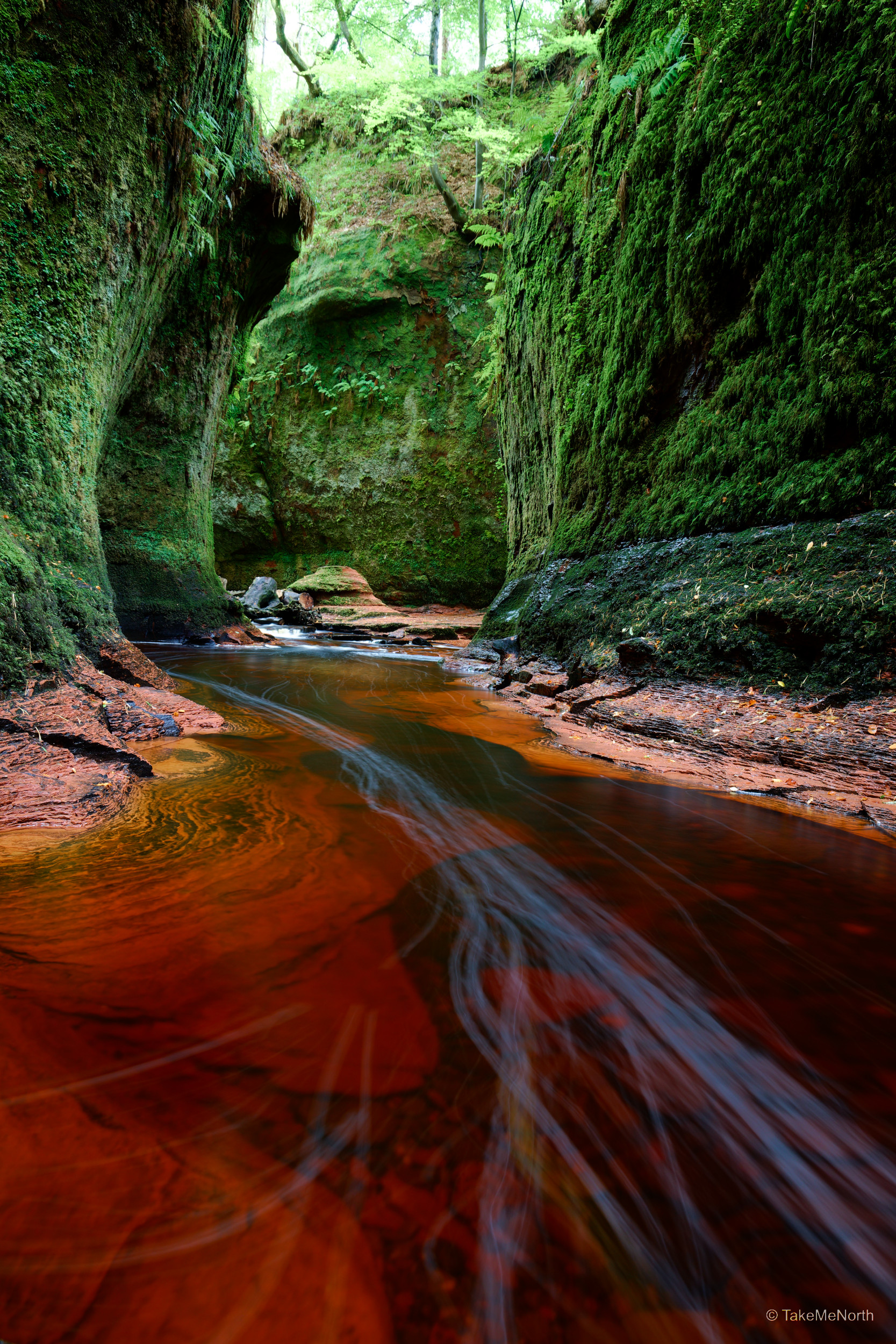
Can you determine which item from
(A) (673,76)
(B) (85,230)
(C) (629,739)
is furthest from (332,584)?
(C) (629,739)

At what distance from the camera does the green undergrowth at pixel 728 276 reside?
3.24 meters

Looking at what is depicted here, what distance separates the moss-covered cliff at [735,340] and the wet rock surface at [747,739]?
238mm

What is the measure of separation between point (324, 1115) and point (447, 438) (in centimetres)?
1813

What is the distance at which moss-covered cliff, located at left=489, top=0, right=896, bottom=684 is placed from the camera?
318cm

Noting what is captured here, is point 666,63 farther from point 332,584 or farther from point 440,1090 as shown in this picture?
point 332,584

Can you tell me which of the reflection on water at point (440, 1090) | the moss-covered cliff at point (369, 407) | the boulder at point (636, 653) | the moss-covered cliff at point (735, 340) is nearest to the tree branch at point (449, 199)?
the moss-covered cliff at point (369, 407)

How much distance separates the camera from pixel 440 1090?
1.04 m

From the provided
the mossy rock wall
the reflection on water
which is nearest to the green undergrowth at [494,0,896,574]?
the reflection on water

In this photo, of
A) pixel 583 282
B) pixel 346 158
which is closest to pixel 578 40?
pixel 583 282

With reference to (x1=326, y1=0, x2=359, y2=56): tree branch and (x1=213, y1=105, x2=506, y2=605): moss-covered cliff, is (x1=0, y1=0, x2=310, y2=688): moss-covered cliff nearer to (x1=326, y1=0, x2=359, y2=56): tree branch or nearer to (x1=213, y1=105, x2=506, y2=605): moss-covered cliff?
(x1=213, y1=105, x2=506, y2=605): moss-covered cliff

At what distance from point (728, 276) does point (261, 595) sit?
510 inches

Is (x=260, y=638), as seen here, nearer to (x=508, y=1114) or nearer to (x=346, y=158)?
(x=508, y=1114)

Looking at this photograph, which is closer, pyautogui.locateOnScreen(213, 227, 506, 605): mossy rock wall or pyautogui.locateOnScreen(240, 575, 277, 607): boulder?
pyautogui.locateOnScreen(240, 575, 277, 607): boulder

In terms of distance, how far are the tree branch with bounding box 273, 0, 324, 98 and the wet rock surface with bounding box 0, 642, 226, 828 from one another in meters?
22.7
